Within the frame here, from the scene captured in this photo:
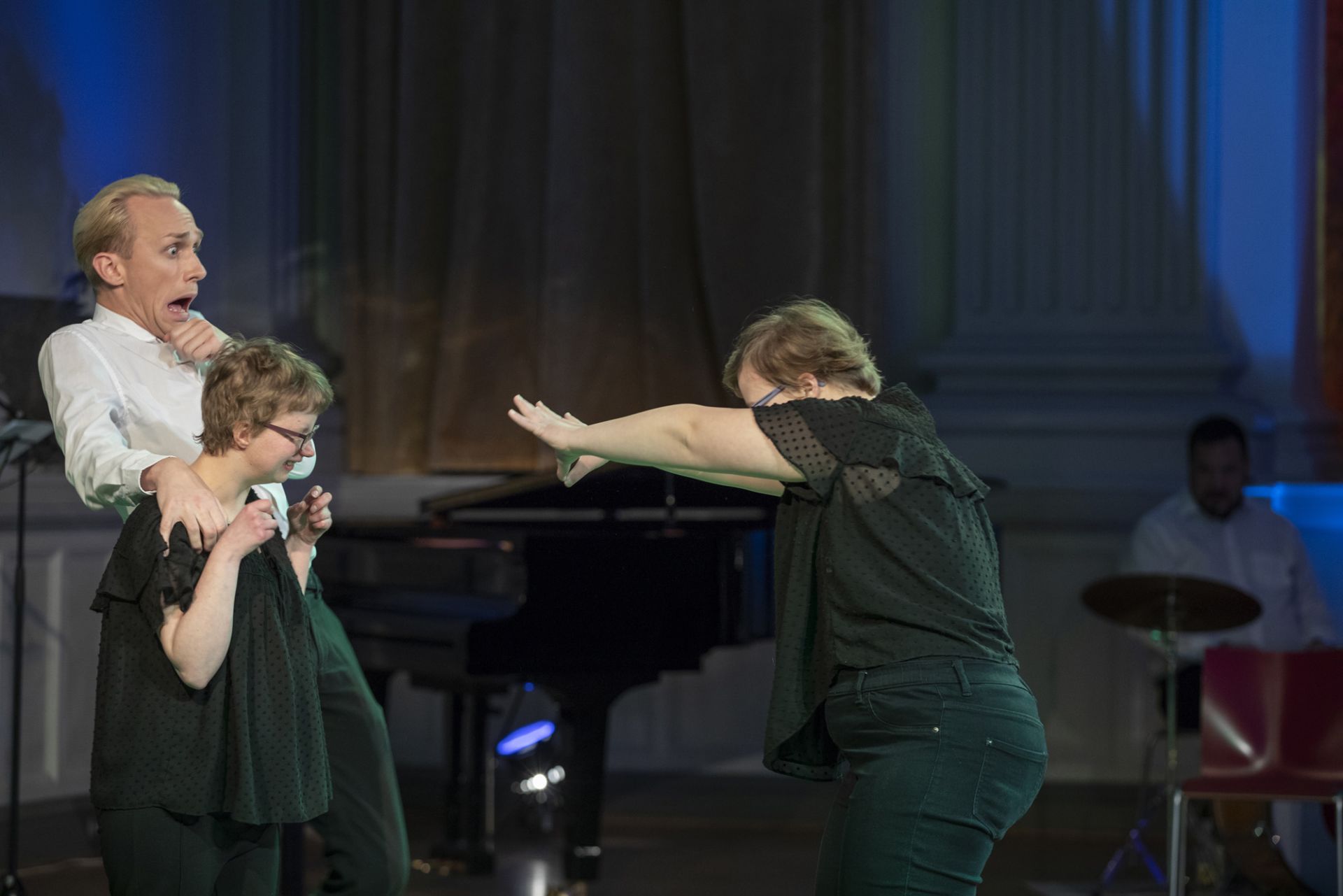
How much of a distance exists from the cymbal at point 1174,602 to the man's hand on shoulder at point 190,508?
2774mm

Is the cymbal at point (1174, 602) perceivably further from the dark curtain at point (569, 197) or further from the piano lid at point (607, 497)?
the dark curtain at point (569, 197)

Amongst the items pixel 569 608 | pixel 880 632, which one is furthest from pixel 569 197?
pixel 880 632

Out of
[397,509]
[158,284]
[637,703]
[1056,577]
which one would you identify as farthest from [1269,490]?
[158,284]

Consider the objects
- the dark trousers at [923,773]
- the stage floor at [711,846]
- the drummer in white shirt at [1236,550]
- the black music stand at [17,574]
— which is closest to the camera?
the dark trousers at [923,773]

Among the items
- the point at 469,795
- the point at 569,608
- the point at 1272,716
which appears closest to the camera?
the point at 1272,716

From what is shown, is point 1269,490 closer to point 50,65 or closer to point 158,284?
point 158,284

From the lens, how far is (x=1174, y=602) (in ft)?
13.8

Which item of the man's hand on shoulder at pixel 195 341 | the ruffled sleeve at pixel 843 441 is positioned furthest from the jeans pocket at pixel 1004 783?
the man's hand on shoulder at pixel 195 341

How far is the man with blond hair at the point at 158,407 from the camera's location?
2225 mm

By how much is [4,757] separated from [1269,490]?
4.30 m

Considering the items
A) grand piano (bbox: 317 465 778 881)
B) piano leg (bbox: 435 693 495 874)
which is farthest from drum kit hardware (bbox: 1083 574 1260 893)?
piano leg (bbox: 435 693 495 874)

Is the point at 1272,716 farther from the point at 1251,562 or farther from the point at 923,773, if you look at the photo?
the point at 923,773

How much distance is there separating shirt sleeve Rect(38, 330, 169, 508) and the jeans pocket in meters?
1.16

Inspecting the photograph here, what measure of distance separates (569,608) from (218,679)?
205cm
